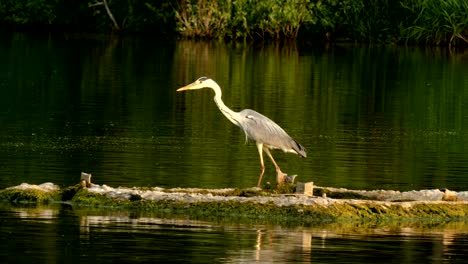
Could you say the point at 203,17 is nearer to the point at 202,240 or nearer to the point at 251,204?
the point at 251,204

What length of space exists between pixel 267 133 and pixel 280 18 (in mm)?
49447

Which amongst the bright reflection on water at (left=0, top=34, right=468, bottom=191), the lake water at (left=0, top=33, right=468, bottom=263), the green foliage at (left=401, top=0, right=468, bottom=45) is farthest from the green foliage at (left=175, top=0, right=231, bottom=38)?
the green foliage at (left=401, top=0, right=468, bottom=45)

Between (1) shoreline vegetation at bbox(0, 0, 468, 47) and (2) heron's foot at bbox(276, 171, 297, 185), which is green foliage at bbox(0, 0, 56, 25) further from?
(2) heron's foot at bbox(276, 171, 297, 185)

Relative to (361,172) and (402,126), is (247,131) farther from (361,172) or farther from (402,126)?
(402,126)

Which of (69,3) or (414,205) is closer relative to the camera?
(414,205)

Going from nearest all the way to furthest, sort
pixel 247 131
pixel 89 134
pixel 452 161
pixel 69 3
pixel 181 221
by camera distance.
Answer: pixel 181 221, pixel 247 131, pixel 452 161, pixel 89 134, pixel 69 3

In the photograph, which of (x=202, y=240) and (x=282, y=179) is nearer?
(x=202, y=240)

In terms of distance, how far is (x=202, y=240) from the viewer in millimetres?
17969

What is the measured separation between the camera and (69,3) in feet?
251

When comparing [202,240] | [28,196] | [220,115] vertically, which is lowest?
[202,240]

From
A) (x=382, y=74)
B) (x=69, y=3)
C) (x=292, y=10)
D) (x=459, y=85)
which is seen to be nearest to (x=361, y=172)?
(x=459, y=85)

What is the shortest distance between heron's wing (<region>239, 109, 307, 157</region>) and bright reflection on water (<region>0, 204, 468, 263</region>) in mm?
2554

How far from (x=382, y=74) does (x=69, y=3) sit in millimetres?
26704

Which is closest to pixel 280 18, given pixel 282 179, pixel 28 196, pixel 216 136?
pixel 216 136
